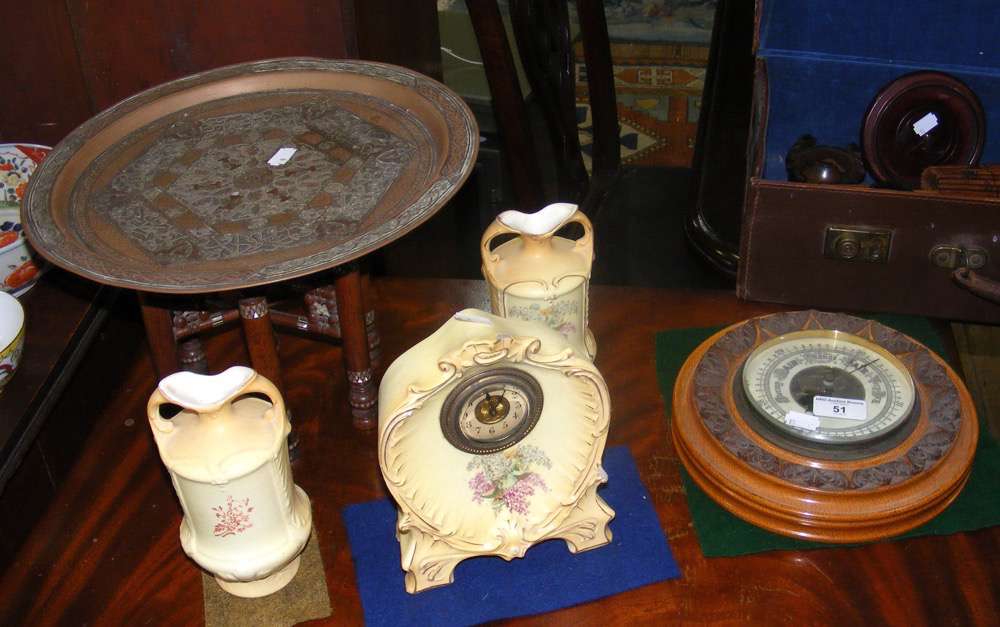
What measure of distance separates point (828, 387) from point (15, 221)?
111 centimetres

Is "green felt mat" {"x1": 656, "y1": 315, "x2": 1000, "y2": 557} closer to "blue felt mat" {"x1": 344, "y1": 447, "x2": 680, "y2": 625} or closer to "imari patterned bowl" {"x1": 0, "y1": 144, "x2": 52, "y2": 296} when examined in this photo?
"blue felt mat" {"x1": 344, "y1": 447, "x2": 680, "y2": 625}

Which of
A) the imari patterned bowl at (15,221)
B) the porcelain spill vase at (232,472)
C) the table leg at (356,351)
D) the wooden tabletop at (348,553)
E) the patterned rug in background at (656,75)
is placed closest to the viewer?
the porcelain spill vase at (232,472)

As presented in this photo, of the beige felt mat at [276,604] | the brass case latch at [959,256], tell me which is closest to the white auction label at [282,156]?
the beige felt mat at [276,604]

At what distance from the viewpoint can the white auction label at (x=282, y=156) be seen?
123 cm

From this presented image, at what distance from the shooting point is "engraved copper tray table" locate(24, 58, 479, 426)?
105 centimetres

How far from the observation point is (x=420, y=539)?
113 centimetres

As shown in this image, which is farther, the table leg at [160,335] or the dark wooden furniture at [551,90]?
the dark wooden furniture at [551,90]

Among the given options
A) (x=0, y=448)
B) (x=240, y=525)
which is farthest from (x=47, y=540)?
(x=240, y=525)

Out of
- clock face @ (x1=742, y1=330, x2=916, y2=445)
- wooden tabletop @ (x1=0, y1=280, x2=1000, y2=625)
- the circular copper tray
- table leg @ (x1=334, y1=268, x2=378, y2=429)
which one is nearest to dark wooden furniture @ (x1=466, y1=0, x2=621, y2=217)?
the circular copper tray

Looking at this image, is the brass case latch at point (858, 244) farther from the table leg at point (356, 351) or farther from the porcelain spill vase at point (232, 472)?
the porcelain spill vase at point (232, 472)

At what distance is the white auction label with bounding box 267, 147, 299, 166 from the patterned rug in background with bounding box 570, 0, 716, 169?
1.45 meters

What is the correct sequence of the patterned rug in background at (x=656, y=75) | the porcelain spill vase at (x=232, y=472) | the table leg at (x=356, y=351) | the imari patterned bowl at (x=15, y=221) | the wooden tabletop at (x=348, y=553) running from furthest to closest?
the patterned rug in background at (x=656, y=75), the imari patterned bowl at (x=15, y=221), the table leg at (x=356, y=351), the wooden tabletop at (x=348, y=553), the porcelain spill vase at (x=232, y=472)

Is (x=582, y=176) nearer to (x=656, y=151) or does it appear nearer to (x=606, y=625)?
(x=656, y=151)

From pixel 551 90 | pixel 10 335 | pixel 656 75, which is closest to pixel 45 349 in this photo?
pixel 10 335
